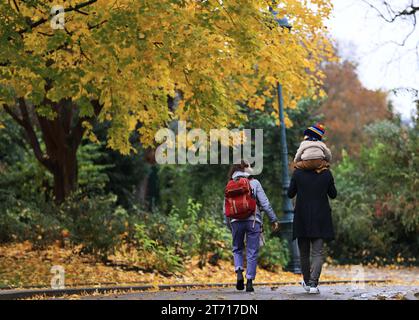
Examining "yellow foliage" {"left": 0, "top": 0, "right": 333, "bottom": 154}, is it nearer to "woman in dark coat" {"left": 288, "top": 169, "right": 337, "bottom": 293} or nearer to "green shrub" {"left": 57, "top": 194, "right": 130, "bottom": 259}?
"green shrub" {"left": 57, "top": 194, "right": 130, "bottom": 259}

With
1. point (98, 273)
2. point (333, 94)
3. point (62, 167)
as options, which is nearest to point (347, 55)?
point (333, 94)

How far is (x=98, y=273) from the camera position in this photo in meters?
15.2

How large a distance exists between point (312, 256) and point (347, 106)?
152 ft

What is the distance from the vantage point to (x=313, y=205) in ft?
33.5

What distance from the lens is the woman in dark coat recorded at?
400 inches

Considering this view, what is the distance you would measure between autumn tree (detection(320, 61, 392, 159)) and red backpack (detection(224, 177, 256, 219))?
140 feet

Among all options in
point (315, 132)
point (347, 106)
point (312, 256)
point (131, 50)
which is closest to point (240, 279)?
point (312, 256)

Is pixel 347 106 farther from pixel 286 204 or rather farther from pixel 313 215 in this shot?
pixel 313 215

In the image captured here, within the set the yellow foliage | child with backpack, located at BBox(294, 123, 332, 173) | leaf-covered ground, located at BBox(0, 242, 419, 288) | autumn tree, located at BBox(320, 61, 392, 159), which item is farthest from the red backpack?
autumn tree, located at BBox(320, 61, 392, 159)

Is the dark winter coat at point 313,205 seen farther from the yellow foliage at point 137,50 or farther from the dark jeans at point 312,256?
the yellow foliage at point 137,50

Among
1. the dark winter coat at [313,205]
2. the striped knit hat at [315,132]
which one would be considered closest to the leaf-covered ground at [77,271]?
the dark winter coat at [313,205]

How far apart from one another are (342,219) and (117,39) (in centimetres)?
1670
